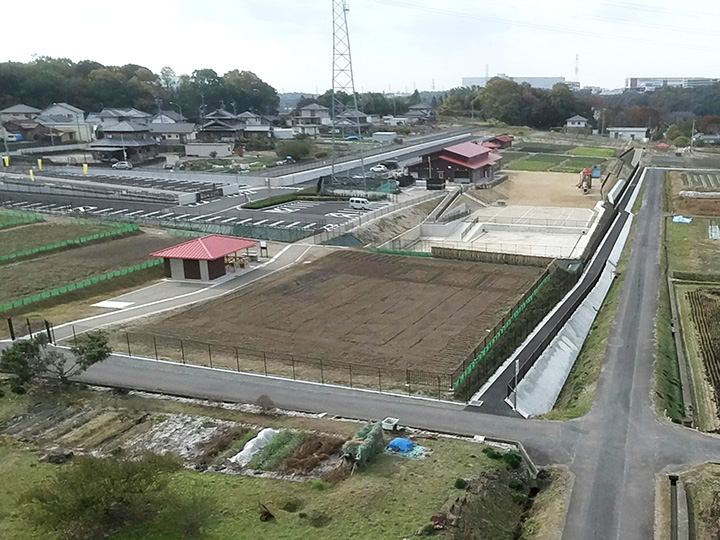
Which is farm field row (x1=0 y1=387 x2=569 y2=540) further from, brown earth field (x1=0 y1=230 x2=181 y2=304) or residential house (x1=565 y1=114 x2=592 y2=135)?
residential house (x1=565 y1=114 x2=592 y2=135)

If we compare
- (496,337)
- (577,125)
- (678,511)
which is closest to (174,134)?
(496,337)

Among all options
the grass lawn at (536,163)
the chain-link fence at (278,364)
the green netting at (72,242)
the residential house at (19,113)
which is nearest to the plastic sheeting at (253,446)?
the chain-link fence at (278,364)

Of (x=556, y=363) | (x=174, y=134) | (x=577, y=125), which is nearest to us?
(x=556, y=363)

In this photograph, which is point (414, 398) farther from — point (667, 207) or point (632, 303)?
point (667, 207)

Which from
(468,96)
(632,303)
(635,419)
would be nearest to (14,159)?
(632,303)

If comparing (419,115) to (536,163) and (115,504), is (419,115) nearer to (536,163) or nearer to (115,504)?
(536,163)

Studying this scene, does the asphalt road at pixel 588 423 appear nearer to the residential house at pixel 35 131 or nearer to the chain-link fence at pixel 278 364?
the chain-link fence at pixel 278 364
